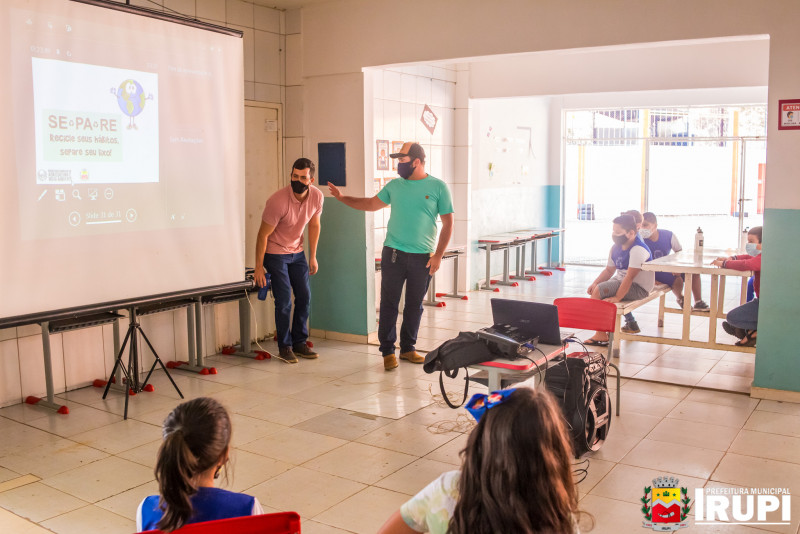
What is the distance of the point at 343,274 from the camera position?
22.0ft

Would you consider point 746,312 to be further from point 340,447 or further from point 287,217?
point 287,217

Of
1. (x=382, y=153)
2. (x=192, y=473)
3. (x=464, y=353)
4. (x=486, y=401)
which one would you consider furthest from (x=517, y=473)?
(x=382, y=153)

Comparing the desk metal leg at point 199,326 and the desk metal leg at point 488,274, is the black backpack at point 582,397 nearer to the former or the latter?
the desk metal leg at point 199,326

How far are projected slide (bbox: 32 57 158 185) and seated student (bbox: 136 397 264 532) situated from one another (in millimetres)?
2803

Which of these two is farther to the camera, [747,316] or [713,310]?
[713,310]

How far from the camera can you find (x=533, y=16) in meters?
5.44

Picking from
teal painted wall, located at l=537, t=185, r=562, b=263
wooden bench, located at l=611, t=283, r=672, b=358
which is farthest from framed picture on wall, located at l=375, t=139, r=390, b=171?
teal painted wall, located at l=537, t=185, r=562, b=263

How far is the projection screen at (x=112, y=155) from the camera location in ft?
13.4

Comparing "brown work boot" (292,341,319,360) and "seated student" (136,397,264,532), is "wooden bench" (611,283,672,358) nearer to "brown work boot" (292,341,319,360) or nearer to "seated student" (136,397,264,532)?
"brown work boot" (292,341,319,360)

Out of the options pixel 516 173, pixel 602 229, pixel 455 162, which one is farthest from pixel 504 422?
pixel 602 229

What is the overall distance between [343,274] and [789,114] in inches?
146

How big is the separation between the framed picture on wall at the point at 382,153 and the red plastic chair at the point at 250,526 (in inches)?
249

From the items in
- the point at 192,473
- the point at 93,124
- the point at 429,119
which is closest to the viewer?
the point at 192,473

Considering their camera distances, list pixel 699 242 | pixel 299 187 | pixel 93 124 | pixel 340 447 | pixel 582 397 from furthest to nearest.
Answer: pixel 699 242
pixel 299 187
pixel 93 124
pixel 340 447
pixel 582 397
